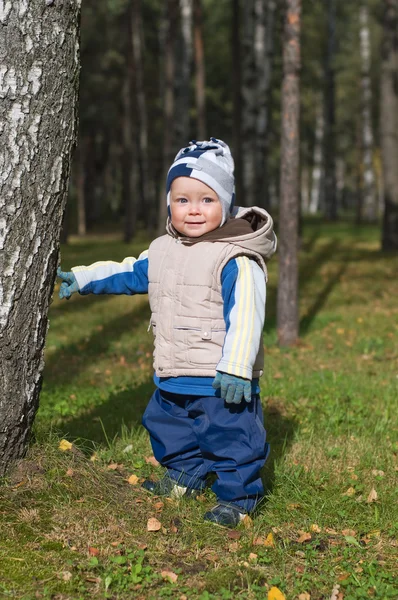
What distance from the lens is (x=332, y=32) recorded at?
31.5 m

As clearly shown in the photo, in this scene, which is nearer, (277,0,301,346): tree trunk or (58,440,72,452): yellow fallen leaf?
(58,440,72,452): yellow fallen leaf

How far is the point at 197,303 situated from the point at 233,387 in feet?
1.67

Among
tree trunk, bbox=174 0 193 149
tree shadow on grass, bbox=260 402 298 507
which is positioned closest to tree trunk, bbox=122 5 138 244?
tree trunk, bbox=174 0 193 149

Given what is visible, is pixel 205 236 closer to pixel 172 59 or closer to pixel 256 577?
pixel 256 577

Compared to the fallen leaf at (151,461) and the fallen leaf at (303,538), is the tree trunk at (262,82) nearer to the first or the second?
the fallen leaf at (151,461)

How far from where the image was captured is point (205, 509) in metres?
3.95

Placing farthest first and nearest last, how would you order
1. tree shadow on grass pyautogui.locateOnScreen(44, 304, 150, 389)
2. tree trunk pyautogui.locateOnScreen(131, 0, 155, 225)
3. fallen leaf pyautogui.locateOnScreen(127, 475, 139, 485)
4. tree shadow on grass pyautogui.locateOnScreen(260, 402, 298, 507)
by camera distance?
tree trunk pyautogui.locateOnScreen(131, 0, 155, 225) → tree shadow on grass pyautogui.locateOnScreen(44, 304, 150, 389) → tree shadow on grass pyautogui.locateOnScreen(260, 402, 298, 507) → fallen leaf pyautogui.locateOnScreen(127, 475, 139, 485)

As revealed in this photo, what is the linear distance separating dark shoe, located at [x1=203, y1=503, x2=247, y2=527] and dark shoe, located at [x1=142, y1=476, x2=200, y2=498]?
0.93 ft

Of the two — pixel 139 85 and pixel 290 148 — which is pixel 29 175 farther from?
pixel 139 85

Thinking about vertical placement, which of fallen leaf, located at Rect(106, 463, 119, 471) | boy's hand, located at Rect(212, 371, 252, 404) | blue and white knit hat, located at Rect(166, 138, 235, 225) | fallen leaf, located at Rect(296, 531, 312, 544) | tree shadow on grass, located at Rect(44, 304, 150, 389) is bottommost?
tree shadow on grass, located at Rect(44, 304, 150, 389)

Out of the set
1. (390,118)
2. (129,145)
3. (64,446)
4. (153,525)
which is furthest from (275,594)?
(129,145)

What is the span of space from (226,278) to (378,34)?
41.8 metres

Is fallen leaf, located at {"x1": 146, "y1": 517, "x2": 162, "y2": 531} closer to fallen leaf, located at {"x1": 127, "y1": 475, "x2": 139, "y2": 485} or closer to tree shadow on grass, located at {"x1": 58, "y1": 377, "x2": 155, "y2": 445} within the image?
fallen leaf, located at {"x1": 127, "y1": 475, "x2": 139, "y2": 485}

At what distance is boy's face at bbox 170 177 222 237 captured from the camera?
3787 millimetres
